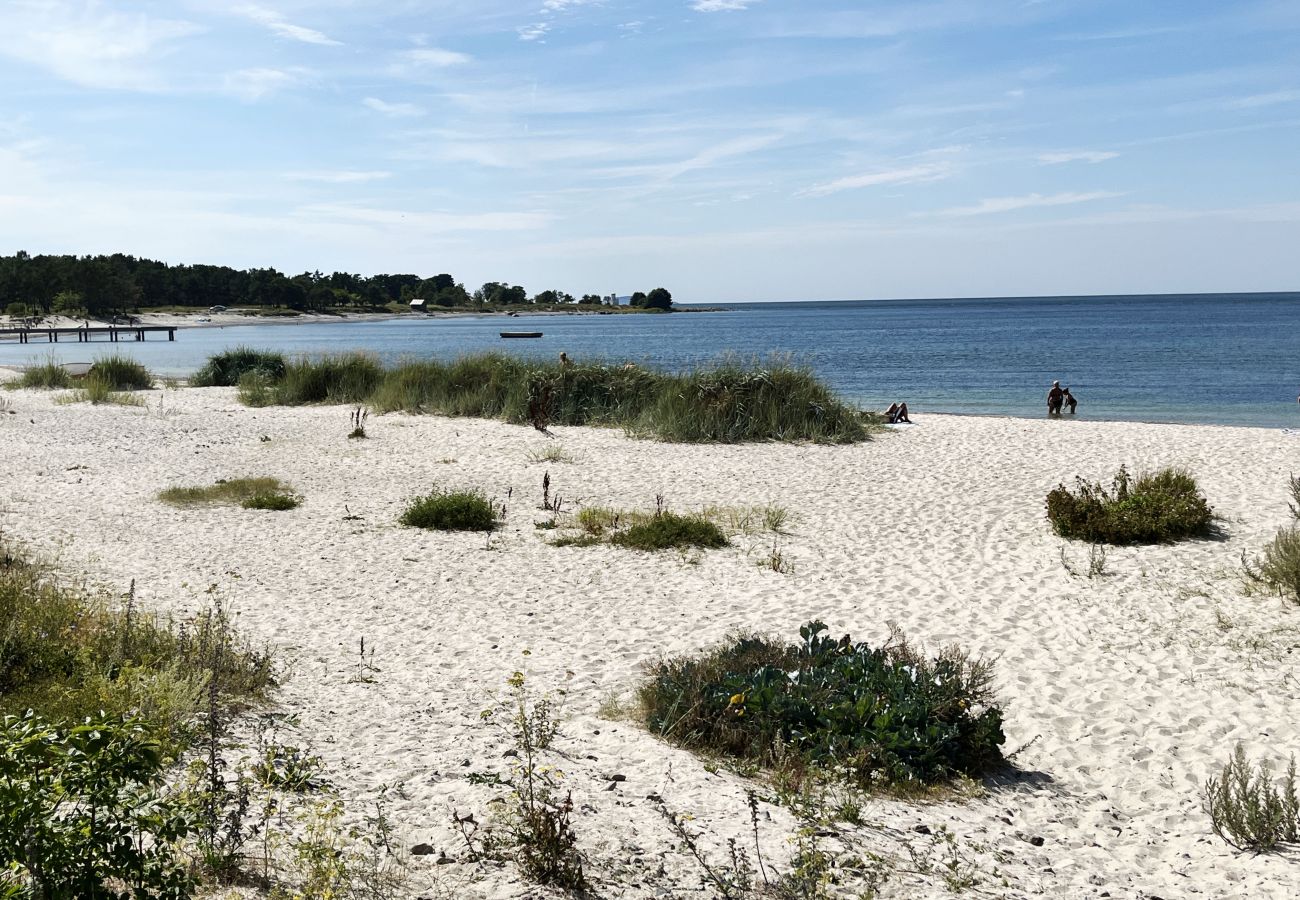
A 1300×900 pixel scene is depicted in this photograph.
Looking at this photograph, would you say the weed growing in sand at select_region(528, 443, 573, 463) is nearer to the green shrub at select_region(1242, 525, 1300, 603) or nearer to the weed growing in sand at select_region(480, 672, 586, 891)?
the green shrub at select_region(1242, 525, 1300, 603)

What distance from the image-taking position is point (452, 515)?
1173 centimetres

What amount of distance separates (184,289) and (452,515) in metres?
132

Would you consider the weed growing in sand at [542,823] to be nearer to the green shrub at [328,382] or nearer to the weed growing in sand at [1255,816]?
the weed growing in sand at [1255,816]

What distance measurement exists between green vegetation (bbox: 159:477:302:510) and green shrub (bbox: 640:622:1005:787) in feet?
27.0

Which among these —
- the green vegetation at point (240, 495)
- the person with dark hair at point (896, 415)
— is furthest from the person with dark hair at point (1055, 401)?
the green vegetation at point (240, 495)

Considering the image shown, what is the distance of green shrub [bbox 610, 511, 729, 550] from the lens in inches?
424

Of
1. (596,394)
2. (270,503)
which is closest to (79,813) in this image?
(270,503)

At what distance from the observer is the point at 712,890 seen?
392cm

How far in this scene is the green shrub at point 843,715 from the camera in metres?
5.23

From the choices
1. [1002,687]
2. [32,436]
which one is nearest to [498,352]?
[32,436]

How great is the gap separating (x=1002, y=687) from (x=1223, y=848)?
220 cm

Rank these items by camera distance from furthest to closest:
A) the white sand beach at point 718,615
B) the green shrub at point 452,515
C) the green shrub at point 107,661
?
the green shrub at point 452,515 → the green shrub at point 107,661 → the white sand beach at point 718,615

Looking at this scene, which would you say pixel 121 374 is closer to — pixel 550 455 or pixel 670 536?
pixel 550 455

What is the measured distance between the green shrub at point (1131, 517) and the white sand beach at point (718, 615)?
0.33 m
